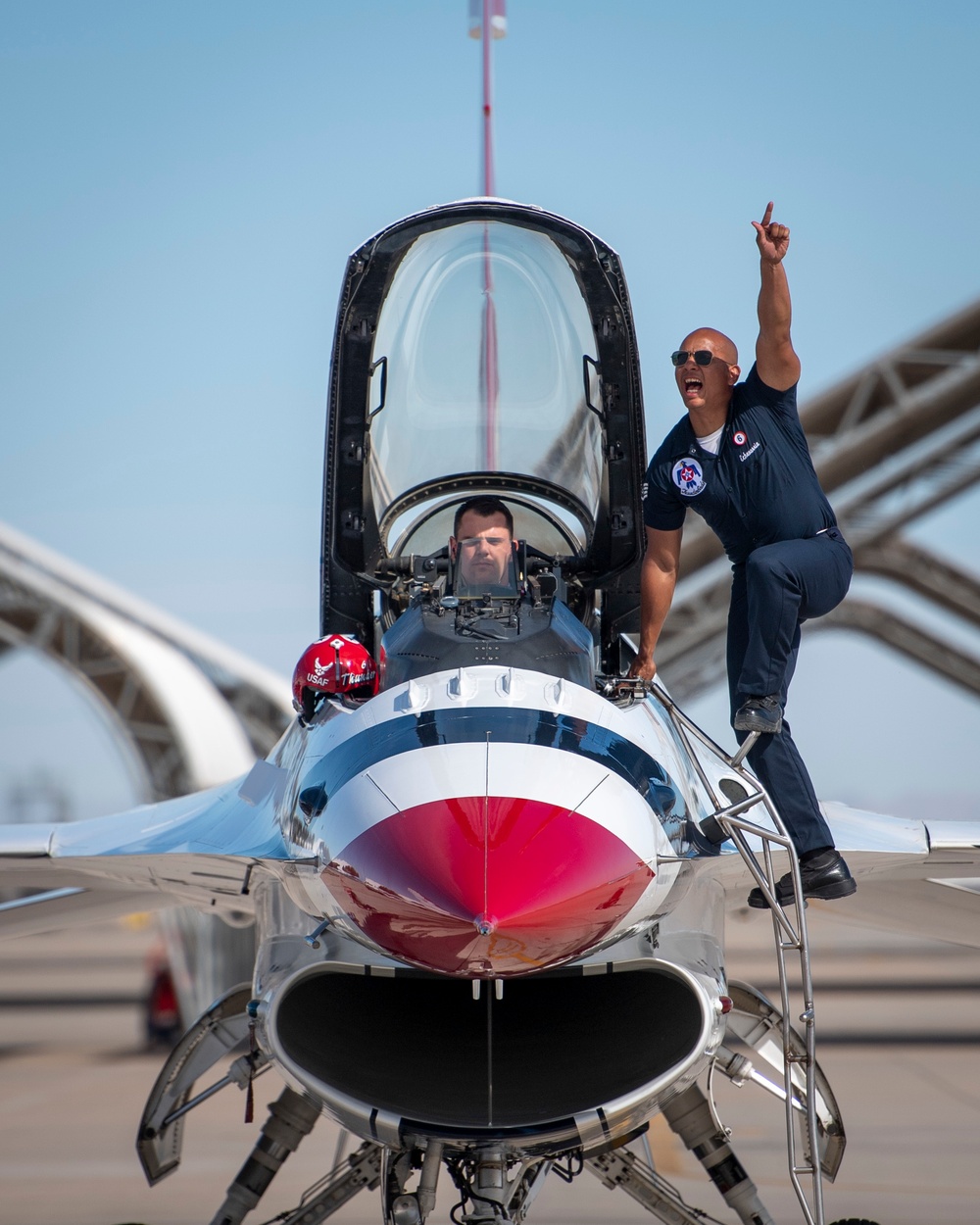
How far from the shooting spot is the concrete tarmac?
9.36m

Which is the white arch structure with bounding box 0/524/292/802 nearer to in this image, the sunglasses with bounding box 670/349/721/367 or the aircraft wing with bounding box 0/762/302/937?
the aircraft wing with bounding box 0/762/302/937

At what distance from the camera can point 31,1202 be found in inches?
373


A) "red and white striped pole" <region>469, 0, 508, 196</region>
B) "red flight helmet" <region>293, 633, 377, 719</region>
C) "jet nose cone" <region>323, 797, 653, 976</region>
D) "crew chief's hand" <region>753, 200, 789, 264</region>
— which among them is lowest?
"jet nose cone" <region>323, 797, 653, 976</region>

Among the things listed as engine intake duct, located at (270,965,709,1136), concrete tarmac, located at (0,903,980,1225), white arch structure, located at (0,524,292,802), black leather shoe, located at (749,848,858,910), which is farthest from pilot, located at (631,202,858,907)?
white arch structure, located at (0,524,292,802)

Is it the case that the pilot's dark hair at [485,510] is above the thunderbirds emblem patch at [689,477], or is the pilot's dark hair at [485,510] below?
below

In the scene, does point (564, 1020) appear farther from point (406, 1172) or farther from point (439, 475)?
point (439, 475)

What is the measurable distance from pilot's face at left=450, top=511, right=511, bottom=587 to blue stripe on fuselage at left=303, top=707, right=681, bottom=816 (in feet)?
4.91

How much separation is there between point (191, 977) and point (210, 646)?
10.5 m

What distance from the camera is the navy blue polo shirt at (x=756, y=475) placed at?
14.4 feet

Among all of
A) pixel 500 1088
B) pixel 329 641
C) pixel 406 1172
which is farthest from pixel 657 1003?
pixel 329 641

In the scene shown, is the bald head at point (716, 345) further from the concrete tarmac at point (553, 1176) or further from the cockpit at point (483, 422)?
the concrete tarmac at point (553, 1176)

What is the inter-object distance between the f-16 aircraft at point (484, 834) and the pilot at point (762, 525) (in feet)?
0.76

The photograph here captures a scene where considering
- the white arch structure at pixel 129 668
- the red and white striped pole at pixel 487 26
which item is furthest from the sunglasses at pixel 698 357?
the white arch structure at pixel 129 668

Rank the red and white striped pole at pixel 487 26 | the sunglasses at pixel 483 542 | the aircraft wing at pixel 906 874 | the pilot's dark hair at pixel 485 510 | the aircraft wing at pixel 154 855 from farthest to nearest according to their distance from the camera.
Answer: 1. the red and white striped pole at pixel 487 26
2. the pilot's dark hair at pixel 485 510
3. the sunglasses at pixel 483 542
4. the aircraft wing at pixel 906 874
5. the aircraft wing at pixel 154 855
